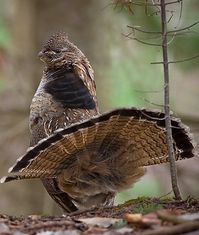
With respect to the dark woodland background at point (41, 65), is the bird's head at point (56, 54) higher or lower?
higher

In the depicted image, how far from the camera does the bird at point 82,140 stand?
188 inches

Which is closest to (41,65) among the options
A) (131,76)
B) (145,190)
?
(131,76)

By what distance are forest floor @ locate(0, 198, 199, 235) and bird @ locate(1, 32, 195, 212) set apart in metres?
0.39

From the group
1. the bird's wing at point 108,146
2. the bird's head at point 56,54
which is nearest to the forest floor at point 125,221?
the bird's wing at point 108,146

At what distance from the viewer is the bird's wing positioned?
15.5 feet

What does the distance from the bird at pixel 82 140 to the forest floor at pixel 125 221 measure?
0.39 metres

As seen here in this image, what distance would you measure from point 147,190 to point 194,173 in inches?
91.0

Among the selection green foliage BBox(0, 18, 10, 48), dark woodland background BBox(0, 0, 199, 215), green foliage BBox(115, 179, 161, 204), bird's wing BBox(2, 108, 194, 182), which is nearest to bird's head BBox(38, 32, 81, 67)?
bird's wing BBox(2, 108, 194, 182)

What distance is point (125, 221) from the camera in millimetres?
4059

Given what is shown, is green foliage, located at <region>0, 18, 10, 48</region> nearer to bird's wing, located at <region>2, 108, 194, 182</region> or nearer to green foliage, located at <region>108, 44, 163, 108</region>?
green foliage, located at <region>108, 44, 163, 108</region>

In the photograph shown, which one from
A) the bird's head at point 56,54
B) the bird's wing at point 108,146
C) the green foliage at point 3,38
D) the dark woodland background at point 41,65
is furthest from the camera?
the green foliage at point 3,38

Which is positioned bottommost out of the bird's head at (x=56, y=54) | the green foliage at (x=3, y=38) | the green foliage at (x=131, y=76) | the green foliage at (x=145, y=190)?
the green foliage at (x=145, y=190)

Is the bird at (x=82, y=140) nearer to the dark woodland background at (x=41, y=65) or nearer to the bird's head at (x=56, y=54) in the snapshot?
the bird's head at (x=56, y=54)

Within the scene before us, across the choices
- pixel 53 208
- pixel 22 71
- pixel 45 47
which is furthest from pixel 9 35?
pixel 45 47
